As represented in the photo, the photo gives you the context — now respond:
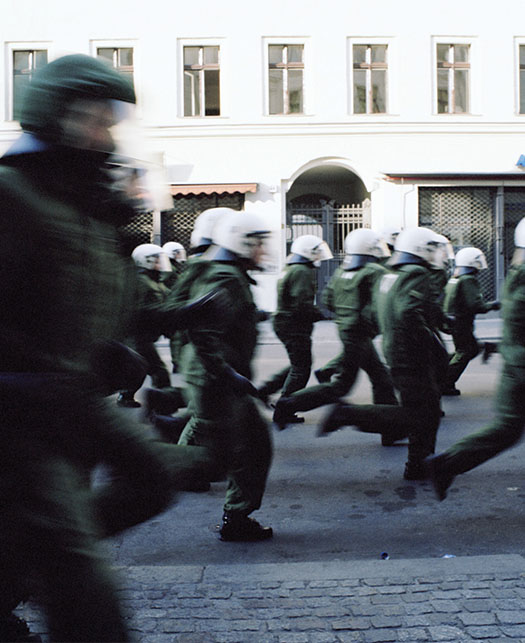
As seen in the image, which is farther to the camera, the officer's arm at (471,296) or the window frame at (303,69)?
the window frame at (303,69)

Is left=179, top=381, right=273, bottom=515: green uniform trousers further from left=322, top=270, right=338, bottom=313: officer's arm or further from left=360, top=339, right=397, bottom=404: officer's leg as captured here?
left=322, top=270, right=338, bottom=313: officer's arm

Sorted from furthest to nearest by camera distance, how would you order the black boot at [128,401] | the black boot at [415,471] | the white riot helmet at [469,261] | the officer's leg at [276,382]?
the white riot helmet at [469,261] < the black boot at [128,401] < the officer's leg at [276,382] < the black boot at [415,471]

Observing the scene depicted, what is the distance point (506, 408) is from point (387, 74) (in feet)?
57.6

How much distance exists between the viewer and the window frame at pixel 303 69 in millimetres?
19891

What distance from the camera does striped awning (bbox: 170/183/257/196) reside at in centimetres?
1973

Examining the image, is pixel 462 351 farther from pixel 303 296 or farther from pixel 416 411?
pixel 416 411

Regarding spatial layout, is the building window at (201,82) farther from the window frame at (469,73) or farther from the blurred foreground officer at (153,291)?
the blurred foreground officer at (153,291)

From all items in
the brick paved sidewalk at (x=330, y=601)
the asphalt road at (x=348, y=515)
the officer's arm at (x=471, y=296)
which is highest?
the officer's arm at (x=471, y=296)

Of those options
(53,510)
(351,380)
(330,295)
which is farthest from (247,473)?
(330,295)

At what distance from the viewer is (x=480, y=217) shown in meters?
20.5

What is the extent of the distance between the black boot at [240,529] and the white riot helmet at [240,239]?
1.38 m

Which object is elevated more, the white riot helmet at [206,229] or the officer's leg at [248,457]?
the white riot helmet at [206,229]

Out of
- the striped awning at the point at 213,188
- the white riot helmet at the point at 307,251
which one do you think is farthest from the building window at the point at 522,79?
the white riot helmet at the point at 307,251

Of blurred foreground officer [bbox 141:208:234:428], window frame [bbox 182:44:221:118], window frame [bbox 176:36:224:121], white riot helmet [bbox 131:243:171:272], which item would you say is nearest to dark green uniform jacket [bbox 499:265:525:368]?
blurred foreground officer [bbox 141:208:234:428]
